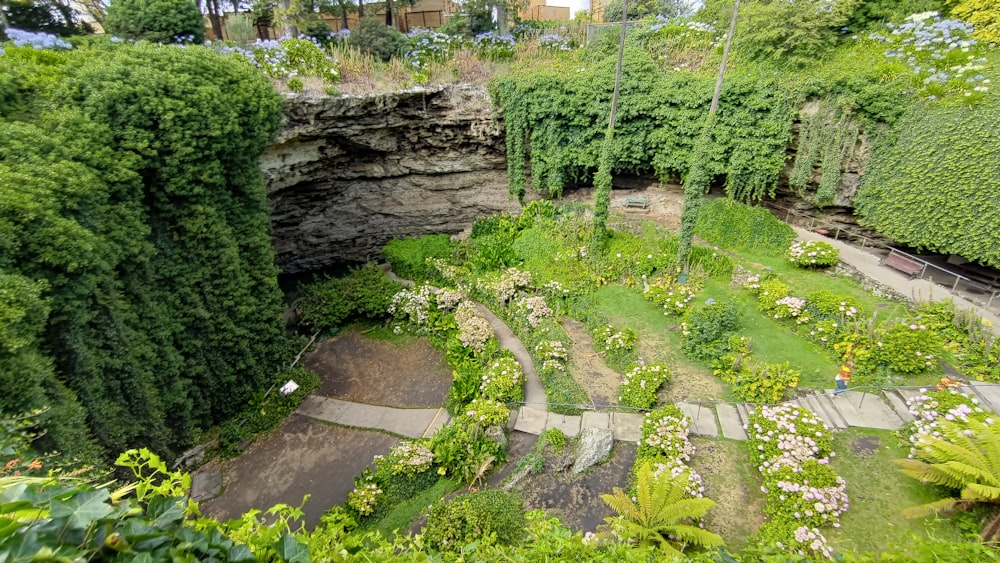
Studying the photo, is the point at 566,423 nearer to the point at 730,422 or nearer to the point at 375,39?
the point at 730,422

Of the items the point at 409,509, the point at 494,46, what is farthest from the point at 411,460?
the point at 494,46

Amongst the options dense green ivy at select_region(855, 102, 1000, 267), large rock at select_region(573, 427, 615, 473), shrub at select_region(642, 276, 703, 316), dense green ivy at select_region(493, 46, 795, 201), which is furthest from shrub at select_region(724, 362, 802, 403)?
dense green ivy at select_region(493, 46, 795, 201)

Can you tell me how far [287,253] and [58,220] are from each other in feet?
34.4

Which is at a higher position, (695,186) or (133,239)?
(695,186)

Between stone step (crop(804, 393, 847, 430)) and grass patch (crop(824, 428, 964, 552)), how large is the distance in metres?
0.18

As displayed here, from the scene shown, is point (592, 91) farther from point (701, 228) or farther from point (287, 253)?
point (287, 253)

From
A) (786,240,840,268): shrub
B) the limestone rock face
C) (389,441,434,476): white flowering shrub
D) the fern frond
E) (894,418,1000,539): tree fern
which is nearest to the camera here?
(894,418,1000,539): tree fern

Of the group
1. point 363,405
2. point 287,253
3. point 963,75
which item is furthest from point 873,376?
point 287,253

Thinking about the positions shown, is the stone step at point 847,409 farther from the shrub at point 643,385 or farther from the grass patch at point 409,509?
the grass patch at point 409,509

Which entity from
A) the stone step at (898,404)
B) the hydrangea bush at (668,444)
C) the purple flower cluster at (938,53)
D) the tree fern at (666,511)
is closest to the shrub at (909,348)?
the stone step at (898,404)

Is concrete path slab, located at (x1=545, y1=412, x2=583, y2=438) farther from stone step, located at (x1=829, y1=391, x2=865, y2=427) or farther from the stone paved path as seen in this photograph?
the stone paved path

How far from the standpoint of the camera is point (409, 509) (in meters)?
8.20

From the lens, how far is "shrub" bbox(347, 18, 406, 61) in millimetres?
15086

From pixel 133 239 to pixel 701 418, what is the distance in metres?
10.7
